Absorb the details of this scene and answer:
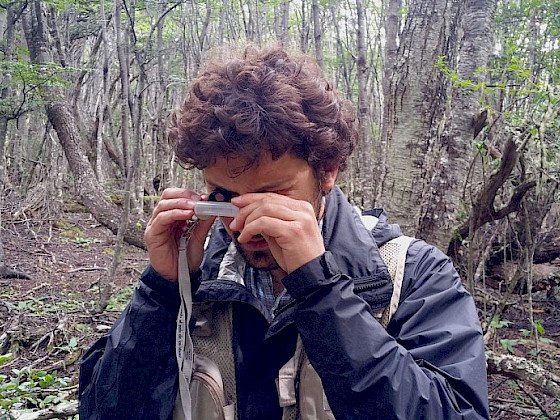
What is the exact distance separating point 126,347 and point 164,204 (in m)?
0.46

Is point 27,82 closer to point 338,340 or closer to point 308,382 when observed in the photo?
point 308,382

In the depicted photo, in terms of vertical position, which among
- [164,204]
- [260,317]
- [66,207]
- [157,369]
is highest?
[164,204]

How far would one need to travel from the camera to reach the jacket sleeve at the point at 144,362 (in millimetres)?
1521

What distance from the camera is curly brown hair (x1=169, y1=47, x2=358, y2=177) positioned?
142 centimetres

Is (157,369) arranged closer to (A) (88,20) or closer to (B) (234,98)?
(B) (234,98)

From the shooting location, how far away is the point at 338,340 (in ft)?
4.05

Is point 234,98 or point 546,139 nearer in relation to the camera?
point 234,98

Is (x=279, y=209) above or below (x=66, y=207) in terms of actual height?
above

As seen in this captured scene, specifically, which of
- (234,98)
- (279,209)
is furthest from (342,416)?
(234,98)

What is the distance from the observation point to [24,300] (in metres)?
6.06

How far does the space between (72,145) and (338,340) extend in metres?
5.93

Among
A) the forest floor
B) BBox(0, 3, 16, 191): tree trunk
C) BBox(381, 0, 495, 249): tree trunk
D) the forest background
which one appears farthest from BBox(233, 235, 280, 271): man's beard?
BBox(0, 3, 16, 191): tree trunk

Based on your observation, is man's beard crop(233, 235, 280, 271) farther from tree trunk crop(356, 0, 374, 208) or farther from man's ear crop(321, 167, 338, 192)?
tree trunk crop(356, 0, 374, 208)

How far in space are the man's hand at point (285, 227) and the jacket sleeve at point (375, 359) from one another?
1.4 inches
